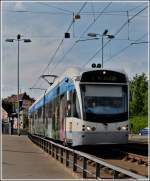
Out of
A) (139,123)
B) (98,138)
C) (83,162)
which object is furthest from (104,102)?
(139,123)

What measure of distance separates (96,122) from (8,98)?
15231 cm

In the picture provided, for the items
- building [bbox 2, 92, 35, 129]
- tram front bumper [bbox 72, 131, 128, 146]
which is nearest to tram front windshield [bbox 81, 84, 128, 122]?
tram front bumper [bbox 72, 131, 128, 146]

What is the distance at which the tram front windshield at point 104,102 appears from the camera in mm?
21078

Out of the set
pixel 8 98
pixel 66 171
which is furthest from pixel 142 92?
pixel 66 171

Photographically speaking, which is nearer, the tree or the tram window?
the tram window

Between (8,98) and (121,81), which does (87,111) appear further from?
(8,98)

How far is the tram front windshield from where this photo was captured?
830 inches

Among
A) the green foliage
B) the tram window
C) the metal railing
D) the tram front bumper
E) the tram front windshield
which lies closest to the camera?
the metal railing

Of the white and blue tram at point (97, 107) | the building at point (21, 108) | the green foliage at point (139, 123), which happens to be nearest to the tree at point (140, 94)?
the building at point (21, 108)

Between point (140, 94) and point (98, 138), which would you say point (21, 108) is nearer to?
point (140, 94)

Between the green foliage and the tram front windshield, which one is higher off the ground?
the tram front windshield

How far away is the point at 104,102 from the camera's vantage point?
21.2m

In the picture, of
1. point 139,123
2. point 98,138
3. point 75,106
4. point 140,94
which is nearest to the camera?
point 98,138

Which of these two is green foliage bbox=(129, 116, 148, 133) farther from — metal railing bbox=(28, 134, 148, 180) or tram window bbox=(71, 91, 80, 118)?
tram window bbox=(71, 91, 80, 118)
